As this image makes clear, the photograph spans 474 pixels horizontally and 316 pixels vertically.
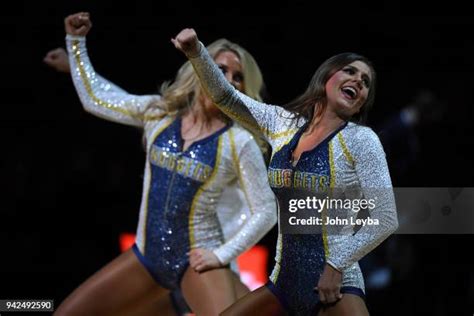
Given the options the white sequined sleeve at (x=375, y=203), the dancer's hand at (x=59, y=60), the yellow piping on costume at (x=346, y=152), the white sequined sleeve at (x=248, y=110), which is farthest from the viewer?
the dancer's hand at (x=59, y=60)

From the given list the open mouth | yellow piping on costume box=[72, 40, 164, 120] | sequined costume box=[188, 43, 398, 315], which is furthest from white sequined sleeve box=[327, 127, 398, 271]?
yellow piping on costume box=[72, 40, 164, 120]

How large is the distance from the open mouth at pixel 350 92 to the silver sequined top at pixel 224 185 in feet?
2.30

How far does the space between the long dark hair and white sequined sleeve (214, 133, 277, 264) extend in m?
0.56

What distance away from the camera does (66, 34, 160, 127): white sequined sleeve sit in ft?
12.0

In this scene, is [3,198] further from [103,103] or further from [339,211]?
[339,211]

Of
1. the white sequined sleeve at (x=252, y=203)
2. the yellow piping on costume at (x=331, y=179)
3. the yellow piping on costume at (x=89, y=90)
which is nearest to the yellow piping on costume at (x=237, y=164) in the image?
the white sequined sleeve at (x=252, y=203)

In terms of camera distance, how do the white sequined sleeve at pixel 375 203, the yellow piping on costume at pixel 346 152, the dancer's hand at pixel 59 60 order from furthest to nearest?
1. the dancer's hand at pixel 59 60
2. the yellow piping on costume at pixel 346 152
3. the white sequined sleeve at pixel 375 203

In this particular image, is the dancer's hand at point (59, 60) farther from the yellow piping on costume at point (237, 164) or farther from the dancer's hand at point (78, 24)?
the yellow piping on costume at point (237, 164)

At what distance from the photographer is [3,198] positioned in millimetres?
4777

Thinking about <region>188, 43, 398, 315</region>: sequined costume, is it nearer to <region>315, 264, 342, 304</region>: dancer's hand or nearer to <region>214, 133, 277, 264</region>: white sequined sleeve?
<region>315, 264, 342, 304</region>: dancer's hand

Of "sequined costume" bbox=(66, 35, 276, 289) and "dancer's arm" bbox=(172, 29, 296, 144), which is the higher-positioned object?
"dancer's arm" bbox=(172, 29, 296, 144)

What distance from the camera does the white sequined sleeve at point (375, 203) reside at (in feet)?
8.64

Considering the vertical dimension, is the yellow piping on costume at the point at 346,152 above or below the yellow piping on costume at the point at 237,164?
above

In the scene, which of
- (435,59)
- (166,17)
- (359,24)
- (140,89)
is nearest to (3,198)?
(140,89)
